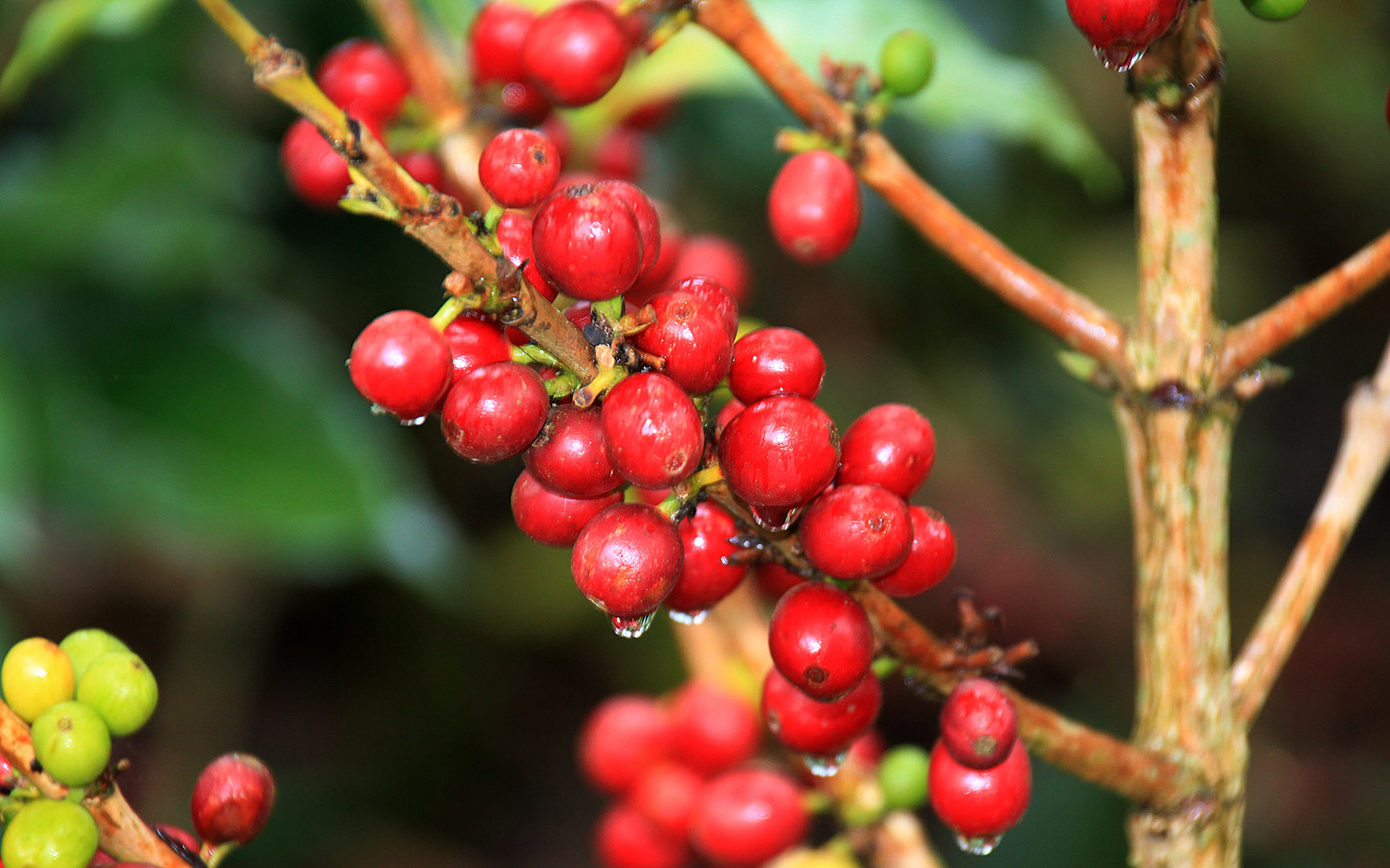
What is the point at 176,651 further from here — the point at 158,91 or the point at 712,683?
the point at 712,683

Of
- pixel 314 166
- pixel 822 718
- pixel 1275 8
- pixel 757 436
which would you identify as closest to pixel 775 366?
pixel 757 436

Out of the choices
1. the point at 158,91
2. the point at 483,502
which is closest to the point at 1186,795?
the point at 158,91

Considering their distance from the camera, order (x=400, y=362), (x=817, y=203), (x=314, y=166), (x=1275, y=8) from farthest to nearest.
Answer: (x=314, y=166), (x=817, y=203), (x=1275, y=8), (x=400, y=362)

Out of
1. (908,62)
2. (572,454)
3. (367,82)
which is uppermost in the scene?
(908,62)

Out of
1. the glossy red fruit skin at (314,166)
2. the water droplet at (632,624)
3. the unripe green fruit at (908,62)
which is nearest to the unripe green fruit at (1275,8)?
the unripe green fruit at (908,62)

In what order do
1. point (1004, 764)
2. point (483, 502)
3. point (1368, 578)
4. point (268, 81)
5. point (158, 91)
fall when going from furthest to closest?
point (1368, 578), point (483, 502), point (158, 91), point (1004, 764), point (268, 81)

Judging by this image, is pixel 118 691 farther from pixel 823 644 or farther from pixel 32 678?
pixel 823 644

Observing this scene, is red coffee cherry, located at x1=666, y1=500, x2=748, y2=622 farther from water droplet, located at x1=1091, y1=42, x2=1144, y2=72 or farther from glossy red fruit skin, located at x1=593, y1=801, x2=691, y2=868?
glossy red fruit skin, located at x1=593, y1=801, x2=691, y2=868
